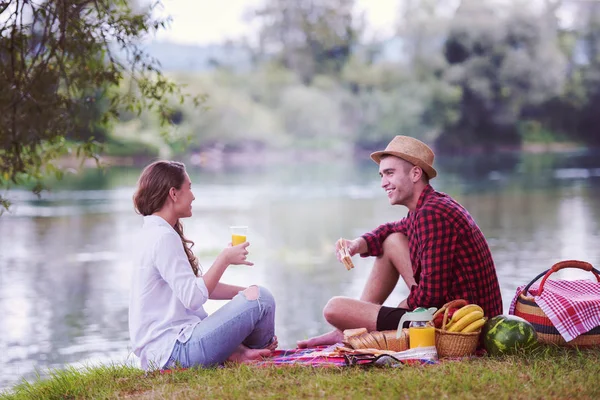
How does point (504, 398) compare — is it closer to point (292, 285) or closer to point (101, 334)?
point (101, 334)

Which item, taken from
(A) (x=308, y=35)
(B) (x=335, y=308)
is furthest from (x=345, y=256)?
(A) (x=308, y=35)

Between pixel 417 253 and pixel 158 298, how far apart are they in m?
0.99

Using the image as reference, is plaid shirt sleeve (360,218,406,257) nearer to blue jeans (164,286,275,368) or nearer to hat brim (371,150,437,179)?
hat brim (371,150,437,179)

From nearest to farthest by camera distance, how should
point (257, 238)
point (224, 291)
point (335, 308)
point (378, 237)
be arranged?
point (224, 291)
point (335, 308)
point (378, 237)
point (257, 238)

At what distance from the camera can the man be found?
10.3 feet

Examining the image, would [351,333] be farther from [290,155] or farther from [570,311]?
[290,155]

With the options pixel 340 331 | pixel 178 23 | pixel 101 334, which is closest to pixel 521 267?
pixel 101 334

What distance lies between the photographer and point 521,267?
9.51 m

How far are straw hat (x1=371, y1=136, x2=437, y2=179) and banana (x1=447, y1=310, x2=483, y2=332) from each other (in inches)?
22.8

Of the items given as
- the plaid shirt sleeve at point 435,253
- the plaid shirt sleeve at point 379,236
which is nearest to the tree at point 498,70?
the plaid shirt sleeve at point 379,236

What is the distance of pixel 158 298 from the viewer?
299 centimetres

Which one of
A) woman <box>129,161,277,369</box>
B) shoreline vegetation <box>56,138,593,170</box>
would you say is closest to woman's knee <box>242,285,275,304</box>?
woman <box>129,161,277,369</box>

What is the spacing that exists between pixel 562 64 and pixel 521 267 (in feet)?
74.2

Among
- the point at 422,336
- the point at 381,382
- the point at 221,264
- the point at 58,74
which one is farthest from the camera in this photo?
the point at 58,74
